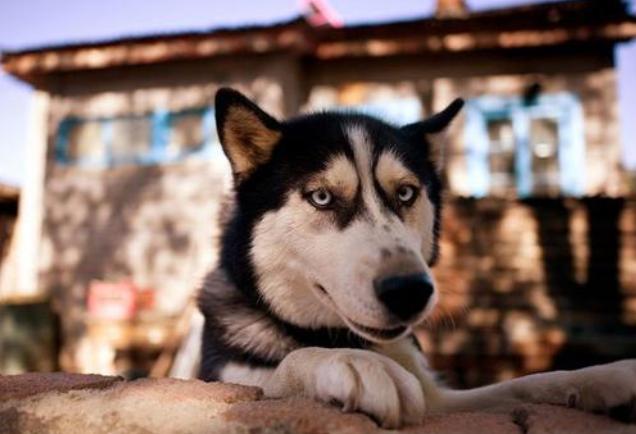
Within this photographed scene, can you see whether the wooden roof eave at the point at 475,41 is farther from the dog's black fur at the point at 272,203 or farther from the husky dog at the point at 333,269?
the dog's black fur at the point at 272,203

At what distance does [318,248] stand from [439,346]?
3.32m

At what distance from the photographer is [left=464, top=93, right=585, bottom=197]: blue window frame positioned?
8750 mm

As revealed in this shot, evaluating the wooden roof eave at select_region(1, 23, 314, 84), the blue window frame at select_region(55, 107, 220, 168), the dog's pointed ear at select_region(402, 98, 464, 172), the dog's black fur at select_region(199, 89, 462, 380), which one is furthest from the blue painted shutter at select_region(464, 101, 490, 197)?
the dog's black fur at select_region(199, 89, 462, 380)

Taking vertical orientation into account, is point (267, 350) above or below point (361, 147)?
below

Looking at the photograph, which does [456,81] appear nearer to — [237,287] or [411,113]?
[411,113]

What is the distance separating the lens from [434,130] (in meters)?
2.63

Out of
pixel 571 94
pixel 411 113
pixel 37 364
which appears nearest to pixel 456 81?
pixel 411 113

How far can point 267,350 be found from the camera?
1992 millimetres

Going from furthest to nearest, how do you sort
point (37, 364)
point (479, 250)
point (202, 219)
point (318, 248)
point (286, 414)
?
point (202, 219)
point (37, 364)
point (479, 250)
point (318, 248)
point (286, 414)

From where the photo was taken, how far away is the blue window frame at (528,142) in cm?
875

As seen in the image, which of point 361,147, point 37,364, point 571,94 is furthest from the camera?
point 571,94

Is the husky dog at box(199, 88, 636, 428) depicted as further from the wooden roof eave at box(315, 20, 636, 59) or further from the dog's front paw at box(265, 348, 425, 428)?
the wooden roof eave at box(315, 20, 636, 59)

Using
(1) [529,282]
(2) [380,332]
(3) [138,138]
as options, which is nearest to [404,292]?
(2) [380,332]

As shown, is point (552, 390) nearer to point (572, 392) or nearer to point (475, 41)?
point (572, 392)
